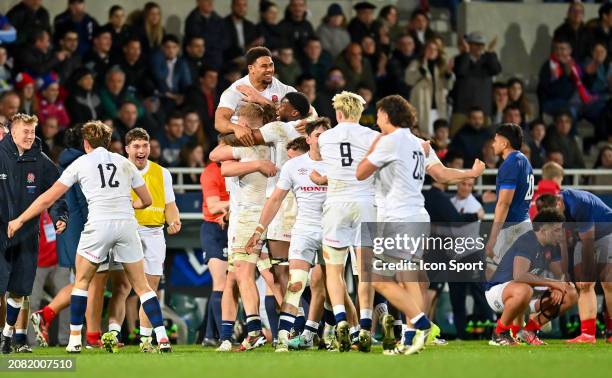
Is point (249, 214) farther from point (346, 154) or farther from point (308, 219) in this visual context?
point (346, 154)

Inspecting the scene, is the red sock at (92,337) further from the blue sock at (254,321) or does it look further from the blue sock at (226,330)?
the blue sock at (254,321)

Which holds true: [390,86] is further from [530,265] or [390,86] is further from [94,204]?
[94,204]

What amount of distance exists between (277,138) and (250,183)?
50cm

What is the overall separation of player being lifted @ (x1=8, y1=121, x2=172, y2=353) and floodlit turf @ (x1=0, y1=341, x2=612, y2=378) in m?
0.48

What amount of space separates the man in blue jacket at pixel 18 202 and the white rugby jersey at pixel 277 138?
2.17 metres

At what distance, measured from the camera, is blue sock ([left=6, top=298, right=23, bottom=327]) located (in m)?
13.8

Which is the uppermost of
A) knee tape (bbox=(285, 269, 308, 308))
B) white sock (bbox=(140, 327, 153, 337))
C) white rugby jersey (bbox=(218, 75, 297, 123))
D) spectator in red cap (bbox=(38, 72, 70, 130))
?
spectator in red cap (bbox=(38, 72, 70, 130))

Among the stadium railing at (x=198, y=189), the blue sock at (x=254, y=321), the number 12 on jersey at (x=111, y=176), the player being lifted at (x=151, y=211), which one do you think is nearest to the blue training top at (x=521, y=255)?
the blue sock at (x=254, y=321)

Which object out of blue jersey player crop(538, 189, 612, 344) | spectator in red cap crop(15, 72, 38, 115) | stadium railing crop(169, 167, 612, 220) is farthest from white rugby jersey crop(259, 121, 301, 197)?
spectator in red cap crop(15, 72, 38, 115)

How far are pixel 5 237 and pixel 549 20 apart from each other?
1310cm

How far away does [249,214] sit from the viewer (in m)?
13.9

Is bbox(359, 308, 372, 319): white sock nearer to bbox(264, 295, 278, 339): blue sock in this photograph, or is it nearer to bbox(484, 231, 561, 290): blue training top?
bbox(484, 231, 561, 290): blue training top

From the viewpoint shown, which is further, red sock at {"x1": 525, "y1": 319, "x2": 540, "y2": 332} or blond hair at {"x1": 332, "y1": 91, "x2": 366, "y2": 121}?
red sock at {"x1": 525, "y1": 319, "x2": 540, "y2": 332}

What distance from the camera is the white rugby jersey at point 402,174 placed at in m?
12.5
